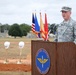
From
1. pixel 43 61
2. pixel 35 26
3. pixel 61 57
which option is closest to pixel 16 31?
pixel 35 26

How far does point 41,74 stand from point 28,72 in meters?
6.16

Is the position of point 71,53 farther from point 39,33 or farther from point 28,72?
point 39,33

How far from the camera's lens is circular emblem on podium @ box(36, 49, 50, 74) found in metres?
7.17

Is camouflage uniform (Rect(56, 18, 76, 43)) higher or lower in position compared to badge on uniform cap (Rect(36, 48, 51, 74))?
higher

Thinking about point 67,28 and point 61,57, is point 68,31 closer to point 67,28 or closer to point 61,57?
point 67,28

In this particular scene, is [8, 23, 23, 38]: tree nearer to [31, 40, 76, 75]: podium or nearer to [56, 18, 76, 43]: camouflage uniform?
[56, 18, 76, 43]: camouflage uniform

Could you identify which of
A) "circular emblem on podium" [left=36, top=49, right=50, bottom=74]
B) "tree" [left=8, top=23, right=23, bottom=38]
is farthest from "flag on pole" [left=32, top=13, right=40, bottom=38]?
"tree" [left=8, top=23, right=23, bottom=38]

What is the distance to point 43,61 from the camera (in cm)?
720

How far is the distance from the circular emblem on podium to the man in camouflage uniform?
1.40 ft

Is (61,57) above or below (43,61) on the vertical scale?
above

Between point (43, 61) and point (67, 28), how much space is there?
2.61 feet

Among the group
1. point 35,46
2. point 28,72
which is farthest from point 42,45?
point 28,72

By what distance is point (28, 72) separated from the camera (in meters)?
13.4

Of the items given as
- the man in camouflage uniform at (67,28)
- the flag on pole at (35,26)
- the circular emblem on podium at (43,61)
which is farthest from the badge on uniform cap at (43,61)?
the flag on pole at (35,26)
